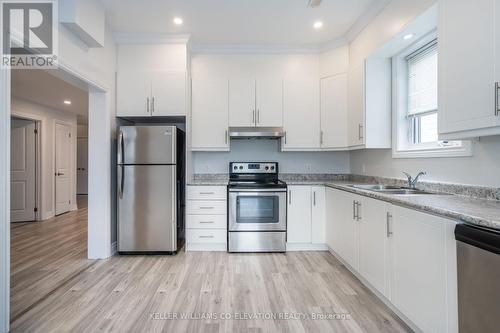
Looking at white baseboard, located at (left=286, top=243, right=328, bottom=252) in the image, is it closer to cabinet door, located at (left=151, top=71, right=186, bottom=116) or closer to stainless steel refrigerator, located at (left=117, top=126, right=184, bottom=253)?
stainless steel refrigerator, located at (left=117, top=126, right=184, bottom=253)

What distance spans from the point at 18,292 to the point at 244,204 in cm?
229

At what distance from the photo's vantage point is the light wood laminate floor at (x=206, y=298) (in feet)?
6.04

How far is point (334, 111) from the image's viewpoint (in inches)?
138

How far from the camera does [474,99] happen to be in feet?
4.98

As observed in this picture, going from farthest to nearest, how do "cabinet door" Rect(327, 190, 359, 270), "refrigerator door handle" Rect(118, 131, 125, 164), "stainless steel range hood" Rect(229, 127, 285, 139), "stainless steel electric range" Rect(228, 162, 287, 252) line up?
"stainless steel range hood" Rect(229, 127, 285, 139), "stainless steel electric range" Rect(228, 162, 287, 252), "refrigerator door handle" Rect(118, 131, 125, 164), "cabinet door" Rect(327, 190, 359, 270)

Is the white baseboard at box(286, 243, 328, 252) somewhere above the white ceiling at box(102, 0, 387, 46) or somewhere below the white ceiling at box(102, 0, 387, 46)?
below

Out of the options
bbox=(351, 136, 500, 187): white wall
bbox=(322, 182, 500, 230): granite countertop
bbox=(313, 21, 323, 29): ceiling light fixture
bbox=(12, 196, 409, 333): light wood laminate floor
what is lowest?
bbox=(12, 196, 409, 333): light wood laminate floor

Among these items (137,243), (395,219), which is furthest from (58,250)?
(395,219)

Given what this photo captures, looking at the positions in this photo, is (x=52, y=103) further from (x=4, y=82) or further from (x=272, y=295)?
(x=272, y=295)

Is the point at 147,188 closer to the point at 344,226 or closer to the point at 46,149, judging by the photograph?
the point at 344,226

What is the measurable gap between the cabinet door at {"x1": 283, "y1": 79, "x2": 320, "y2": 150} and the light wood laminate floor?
5.02 feet

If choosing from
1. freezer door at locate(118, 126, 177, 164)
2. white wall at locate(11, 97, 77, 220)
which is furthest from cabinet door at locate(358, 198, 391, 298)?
white wall at locate(11, 97, 77, 220)

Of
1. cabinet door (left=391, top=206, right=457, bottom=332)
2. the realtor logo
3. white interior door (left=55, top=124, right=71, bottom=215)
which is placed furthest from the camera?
white interior door (left=55, top=124, right=71, bottom=215)

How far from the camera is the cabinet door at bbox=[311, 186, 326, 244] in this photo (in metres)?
3.36
